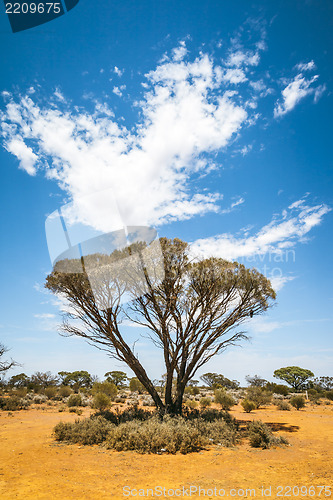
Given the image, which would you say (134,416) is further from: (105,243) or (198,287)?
(105,243)

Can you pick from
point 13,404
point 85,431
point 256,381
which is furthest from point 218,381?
point 85,431

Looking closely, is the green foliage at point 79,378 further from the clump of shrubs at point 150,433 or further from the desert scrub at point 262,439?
the desert scrub at point 262,439

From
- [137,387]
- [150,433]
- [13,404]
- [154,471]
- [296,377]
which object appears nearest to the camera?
[154,471]

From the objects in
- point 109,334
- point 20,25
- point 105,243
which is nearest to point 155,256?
point 105,243

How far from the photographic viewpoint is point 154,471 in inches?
267

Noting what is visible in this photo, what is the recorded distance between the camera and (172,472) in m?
6.71

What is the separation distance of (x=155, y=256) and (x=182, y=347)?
4910mm

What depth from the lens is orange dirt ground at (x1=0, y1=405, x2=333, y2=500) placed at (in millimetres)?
5555

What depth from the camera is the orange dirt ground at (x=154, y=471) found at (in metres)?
5.55

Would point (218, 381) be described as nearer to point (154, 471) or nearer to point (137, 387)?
point (137, 387)

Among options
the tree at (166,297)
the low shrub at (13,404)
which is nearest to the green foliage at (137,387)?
the low shrub at (13,404)

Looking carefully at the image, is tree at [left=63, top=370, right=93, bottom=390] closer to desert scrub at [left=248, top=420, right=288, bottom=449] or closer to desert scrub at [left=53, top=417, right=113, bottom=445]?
desert scrub at [left=53, top=417, right=113, bottom=445]

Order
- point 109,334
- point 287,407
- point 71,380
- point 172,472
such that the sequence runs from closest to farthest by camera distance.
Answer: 1. point 172,472
2. point 109,334
3. point 287,407
4. point 71,380

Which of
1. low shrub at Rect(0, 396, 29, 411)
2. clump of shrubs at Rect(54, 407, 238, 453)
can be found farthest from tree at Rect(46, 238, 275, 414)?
low shrub at Rect(0, 396, 29, 411)
